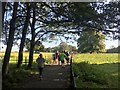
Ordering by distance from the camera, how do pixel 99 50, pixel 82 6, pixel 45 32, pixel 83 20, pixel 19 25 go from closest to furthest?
pixel 82 6, pixel 83 20, pixel 19 25, pixel 45 32, pixel 99 50

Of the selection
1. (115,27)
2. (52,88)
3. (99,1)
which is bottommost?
(52,88)

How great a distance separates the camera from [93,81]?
81.4 feet

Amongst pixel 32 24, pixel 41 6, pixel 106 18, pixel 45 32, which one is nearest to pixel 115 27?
pixel 106 18

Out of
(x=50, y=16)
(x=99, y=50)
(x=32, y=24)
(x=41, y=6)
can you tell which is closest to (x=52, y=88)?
(x=41, y=6)

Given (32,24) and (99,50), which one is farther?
(99,50)

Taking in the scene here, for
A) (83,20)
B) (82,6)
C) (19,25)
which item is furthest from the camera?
(19,25)

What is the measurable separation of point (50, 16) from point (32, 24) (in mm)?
3468

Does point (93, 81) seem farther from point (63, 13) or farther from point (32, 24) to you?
point (32, 24)

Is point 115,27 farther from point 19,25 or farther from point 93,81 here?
point 19,25

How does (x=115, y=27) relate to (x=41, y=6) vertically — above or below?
below

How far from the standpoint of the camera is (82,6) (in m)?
22.4

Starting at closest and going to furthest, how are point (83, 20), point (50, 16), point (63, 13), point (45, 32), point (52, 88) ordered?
1. point (52, 88)
2. point (83, 20)
3. point (63, 13)
4. point (50, 16)
5. point (45, 32)

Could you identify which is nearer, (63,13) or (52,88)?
(52,88)

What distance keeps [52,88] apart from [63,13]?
31.1 feet
